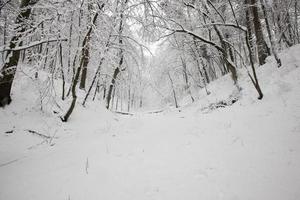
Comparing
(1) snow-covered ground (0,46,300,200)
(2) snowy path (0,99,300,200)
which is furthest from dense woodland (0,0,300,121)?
(2) snowy path (0,99,300,200)

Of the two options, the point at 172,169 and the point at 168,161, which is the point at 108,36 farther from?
the point at 172,169

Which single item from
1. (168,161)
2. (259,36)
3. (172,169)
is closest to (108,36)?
(168,161)

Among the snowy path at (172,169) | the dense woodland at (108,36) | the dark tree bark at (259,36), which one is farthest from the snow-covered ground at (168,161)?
the dark tree bark at (259,36)

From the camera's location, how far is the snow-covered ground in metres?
2.81

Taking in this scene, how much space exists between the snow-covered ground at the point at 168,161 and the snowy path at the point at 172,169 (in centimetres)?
1

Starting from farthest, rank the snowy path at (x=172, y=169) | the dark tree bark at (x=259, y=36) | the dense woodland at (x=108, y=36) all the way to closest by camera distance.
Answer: the dark tree bark at (x=259, y=36), the dense woodland at (x=108, y=36), the snowy path at (x=172, y=169)

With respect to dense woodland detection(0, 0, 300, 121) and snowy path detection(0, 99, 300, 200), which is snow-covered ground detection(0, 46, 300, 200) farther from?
dense woodland detection(0, 0, 300, 121)

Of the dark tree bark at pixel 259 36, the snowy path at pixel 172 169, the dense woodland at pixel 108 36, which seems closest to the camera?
the snowy path at pixel 172 169

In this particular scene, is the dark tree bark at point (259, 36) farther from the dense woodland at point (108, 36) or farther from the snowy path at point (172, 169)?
the snowy path at point (172, 169)

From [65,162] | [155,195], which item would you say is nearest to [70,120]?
[65,162]

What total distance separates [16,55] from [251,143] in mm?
8699

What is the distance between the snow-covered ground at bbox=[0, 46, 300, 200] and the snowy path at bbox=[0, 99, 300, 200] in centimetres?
1

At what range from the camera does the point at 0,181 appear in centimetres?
346

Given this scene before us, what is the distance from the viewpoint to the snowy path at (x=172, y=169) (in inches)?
109
